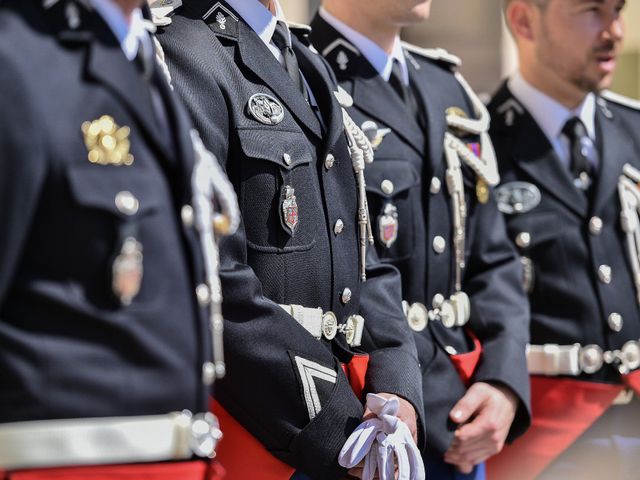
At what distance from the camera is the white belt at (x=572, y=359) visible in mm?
3920

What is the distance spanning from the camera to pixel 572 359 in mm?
3910

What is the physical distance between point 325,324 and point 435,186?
0.76 meters

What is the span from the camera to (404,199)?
334 cm

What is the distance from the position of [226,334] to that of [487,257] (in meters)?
1.27

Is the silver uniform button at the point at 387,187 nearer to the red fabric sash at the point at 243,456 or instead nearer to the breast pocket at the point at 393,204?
the breast pocket at the point at 393,204

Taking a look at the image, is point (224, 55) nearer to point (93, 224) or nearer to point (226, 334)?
point (226, 334)

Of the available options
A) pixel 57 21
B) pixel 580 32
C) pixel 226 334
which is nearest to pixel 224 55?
pixel 226 334

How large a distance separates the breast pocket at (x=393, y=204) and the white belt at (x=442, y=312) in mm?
153

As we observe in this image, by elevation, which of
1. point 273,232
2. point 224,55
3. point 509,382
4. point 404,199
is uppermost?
point 224,55

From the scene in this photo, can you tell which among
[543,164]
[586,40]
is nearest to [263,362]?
[543,164]

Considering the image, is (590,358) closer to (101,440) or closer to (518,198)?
(518,198)

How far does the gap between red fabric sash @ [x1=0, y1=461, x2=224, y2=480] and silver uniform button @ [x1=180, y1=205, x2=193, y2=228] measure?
1.25 feet

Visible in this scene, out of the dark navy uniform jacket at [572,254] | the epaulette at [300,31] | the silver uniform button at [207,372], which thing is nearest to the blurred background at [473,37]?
the dark navy uniform jacket at [572,254]

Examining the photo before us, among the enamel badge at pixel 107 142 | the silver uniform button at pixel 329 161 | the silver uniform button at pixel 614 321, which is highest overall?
the enamel badge at pixel 107 142
